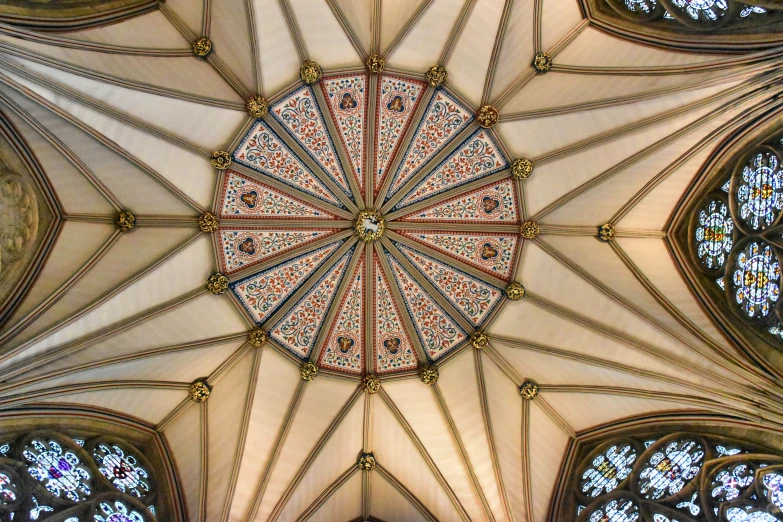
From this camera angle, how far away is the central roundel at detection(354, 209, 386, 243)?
59.1ft

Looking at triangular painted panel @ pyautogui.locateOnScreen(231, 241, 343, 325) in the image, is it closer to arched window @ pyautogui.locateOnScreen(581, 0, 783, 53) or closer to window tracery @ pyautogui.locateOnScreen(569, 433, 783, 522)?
window tracery @ pyautogui.locateOnScreen(569, 433, 783, 522)

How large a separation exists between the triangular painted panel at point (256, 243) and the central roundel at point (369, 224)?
64 cm

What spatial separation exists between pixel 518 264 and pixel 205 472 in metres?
8.60

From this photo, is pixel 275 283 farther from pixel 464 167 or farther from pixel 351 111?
pixel 464 167

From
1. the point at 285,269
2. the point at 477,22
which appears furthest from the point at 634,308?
the point at 285,269

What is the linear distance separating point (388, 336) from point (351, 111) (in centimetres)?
556

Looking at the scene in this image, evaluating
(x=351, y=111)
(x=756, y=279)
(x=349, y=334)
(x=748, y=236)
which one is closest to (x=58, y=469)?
(x=349, y=334)

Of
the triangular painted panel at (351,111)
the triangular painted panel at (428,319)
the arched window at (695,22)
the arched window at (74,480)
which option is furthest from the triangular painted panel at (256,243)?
the arched window at (695,22)

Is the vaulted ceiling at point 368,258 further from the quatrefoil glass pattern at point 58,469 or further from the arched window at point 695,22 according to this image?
the quatrefoil glass pattern at point 58,469

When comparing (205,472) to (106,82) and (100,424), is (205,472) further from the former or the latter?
(106,82)

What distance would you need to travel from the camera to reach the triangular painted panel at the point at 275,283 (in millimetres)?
17531

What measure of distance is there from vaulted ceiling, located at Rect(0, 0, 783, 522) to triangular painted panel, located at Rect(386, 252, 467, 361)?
0.33 ft

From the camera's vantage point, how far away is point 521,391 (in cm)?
1702

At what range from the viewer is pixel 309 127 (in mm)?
17422
